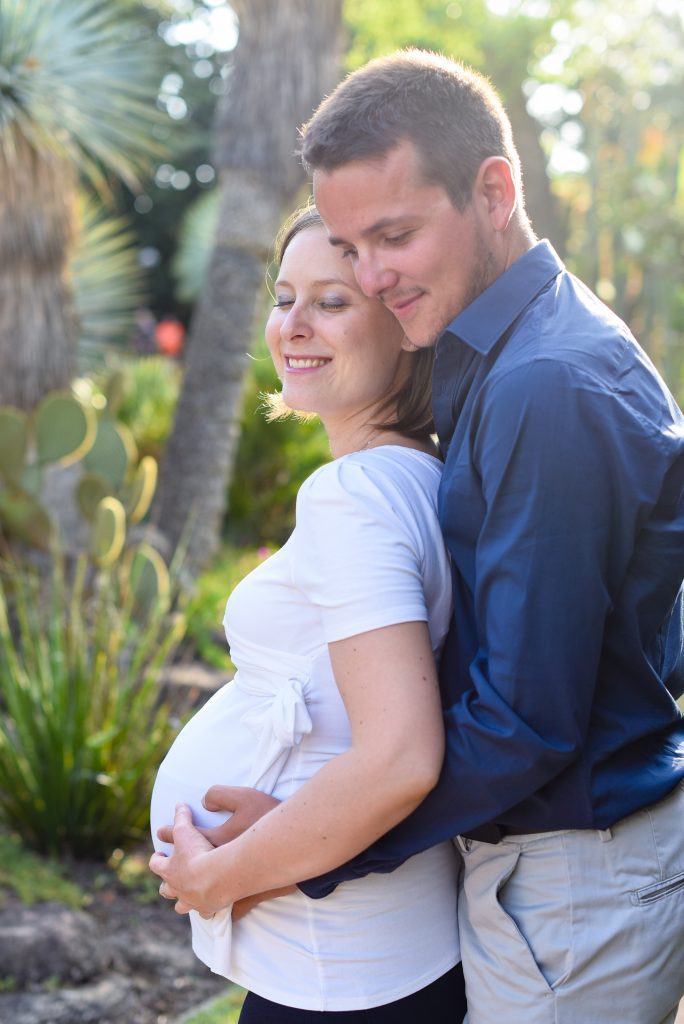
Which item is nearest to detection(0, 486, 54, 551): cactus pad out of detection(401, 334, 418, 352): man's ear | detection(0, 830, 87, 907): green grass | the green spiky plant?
the green spiky plant

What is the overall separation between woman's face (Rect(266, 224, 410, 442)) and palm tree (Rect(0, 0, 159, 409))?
6.89m

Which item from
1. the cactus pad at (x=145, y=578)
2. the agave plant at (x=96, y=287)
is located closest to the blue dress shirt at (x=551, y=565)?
the cactus pad at (x=145, y=578)

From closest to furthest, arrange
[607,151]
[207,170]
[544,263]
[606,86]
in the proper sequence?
[544,263] → [606,86] → [607,151] → [207,170]

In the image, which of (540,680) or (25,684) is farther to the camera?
(25,684)

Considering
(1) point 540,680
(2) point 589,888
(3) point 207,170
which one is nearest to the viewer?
(1) point 540,680

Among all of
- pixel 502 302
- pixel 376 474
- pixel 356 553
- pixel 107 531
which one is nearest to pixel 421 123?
pixel 502 302

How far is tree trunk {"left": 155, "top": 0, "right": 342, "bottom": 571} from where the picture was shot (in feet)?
29.8

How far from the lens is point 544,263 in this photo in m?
1.75

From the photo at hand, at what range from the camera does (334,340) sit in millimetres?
2023

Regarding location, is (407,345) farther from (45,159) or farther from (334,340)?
(45,159)

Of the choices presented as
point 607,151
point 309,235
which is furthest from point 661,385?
point 607,151

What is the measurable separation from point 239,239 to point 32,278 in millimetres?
1598

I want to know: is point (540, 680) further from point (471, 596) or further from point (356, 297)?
point (356, 297)

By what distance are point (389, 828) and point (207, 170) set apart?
99.9ft
